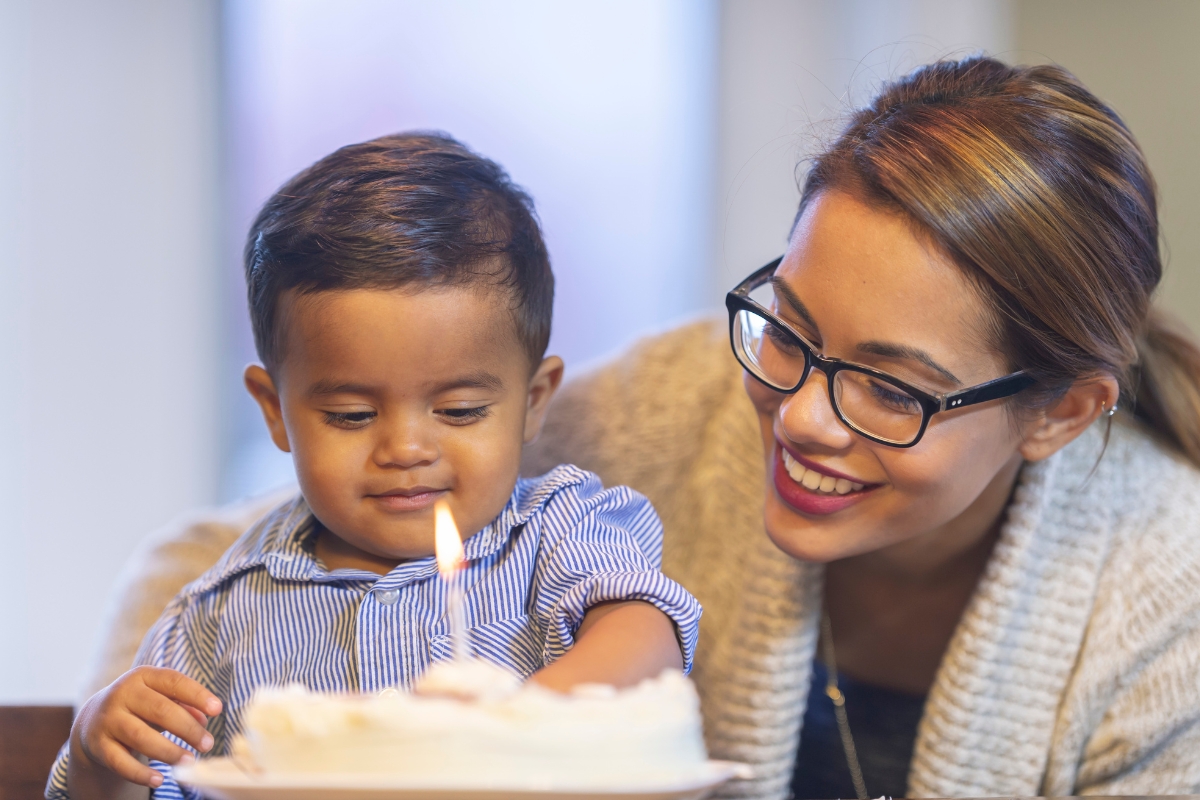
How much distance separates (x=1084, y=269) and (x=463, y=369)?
619mm

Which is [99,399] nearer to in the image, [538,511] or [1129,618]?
[538,511]

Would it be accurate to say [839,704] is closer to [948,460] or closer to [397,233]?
[948,460]

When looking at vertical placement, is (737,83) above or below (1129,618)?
above

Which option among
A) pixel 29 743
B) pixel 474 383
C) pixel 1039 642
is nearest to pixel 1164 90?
pixel 1039 642

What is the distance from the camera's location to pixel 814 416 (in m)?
0.98

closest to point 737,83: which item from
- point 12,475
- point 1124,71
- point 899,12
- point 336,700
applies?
point 899,12

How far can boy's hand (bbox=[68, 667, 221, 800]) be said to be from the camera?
70cm

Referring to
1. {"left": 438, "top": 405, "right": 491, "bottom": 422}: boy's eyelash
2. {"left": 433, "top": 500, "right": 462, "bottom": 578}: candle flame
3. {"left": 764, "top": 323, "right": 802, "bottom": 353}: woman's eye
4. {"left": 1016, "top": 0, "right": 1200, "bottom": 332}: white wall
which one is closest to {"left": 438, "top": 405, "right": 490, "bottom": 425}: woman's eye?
{"left": 438, "top": 405, "right": 491, "bottom": 422}: boy's eyelash

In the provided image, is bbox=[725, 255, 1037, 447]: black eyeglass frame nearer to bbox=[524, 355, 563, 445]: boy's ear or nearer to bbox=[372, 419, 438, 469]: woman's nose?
bbox=[524, 355, 563, 445]: boy's ear

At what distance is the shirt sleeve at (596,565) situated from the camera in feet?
2.53

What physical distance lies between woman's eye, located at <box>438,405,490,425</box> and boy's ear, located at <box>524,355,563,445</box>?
0.11 m

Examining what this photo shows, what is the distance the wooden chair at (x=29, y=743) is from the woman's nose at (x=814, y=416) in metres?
0.70

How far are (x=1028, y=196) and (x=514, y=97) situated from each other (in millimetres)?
1566

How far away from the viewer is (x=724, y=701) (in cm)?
128
